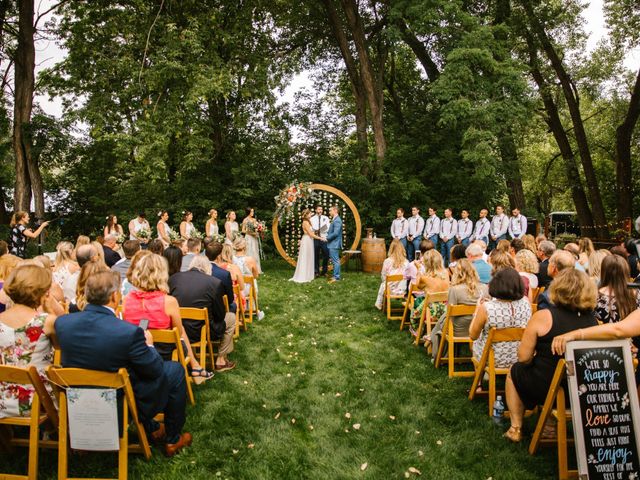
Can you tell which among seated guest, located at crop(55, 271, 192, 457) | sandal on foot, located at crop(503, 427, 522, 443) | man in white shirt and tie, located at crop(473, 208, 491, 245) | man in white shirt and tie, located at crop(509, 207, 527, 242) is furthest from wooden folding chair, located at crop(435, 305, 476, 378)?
man in white shirt and tie, located at crop(509, 207, 527, 242)

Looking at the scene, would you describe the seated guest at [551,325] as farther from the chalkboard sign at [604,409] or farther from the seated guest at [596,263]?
the seated guest at [596,263]

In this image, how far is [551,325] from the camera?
333 centimetres

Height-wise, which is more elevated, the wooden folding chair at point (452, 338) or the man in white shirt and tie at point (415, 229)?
the man in white shirt and tie at point (415, 229)

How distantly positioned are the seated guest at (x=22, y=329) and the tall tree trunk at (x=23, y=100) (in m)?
14.1

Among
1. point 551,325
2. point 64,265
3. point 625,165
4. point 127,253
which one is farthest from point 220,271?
point 625,165

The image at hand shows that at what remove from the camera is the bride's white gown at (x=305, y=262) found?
11906 mm

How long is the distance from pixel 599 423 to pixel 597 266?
3134 millimetres

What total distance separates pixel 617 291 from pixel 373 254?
9445 mm

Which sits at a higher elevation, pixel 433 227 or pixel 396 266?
pixel 433 227

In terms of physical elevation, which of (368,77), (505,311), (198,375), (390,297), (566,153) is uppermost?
(368,77)

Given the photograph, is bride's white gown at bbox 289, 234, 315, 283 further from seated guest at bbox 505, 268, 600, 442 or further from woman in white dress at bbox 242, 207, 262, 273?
seated guest at bbox 505, 268, 600, 442

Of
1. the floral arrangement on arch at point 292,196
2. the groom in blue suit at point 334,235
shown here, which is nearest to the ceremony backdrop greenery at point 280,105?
the floral arrangement on arch at point 292,196

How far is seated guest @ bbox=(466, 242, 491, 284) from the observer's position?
631 cm

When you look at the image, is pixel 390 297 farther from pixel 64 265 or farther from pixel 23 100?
pixel 23 100
